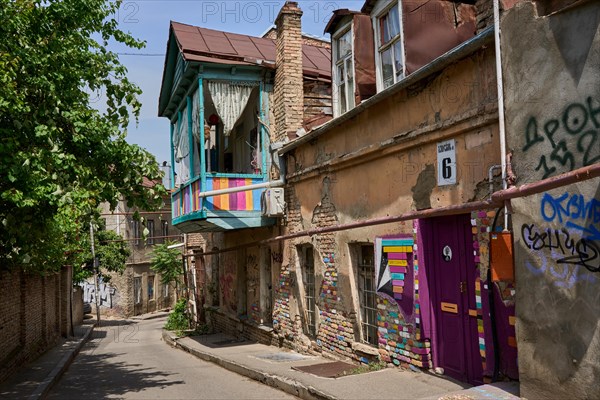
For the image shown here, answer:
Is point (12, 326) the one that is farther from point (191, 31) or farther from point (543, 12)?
point (543, 12)

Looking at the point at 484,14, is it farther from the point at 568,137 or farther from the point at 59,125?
the point at 59,125

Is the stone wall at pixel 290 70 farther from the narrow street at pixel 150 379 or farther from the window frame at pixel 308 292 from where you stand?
the narrow street at pixel 150 379

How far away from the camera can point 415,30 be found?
8.23 metres

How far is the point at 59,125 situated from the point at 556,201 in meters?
7.29

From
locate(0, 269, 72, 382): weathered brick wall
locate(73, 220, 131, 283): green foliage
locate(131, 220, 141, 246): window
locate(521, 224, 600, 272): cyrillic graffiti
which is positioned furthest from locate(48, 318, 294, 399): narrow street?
locate(131, 220, 141, 246): window

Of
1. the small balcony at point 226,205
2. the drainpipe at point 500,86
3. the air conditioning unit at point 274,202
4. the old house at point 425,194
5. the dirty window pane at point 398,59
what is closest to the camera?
the old house at point 425,194

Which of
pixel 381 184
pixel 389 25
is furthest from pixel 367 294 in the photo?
pixel 389 25

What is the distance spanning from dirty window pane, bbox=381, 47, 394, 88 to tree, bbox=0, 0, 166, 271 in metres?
4.08

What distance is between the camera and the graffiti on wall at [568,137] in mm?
4797

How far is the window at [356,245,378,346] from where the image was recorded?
30.6 ft

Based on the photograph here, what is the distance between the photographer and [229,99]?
1352 centimetres

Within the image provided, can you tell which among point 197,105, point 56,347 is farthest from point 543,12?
point 56,347

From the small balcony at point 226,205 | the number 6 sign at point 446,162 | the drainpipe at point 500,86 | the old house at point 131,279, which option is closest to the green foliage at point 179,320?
the small balcony at point 226,205

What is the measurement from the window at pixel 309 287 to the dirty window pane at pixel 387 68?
3988 millimetres
